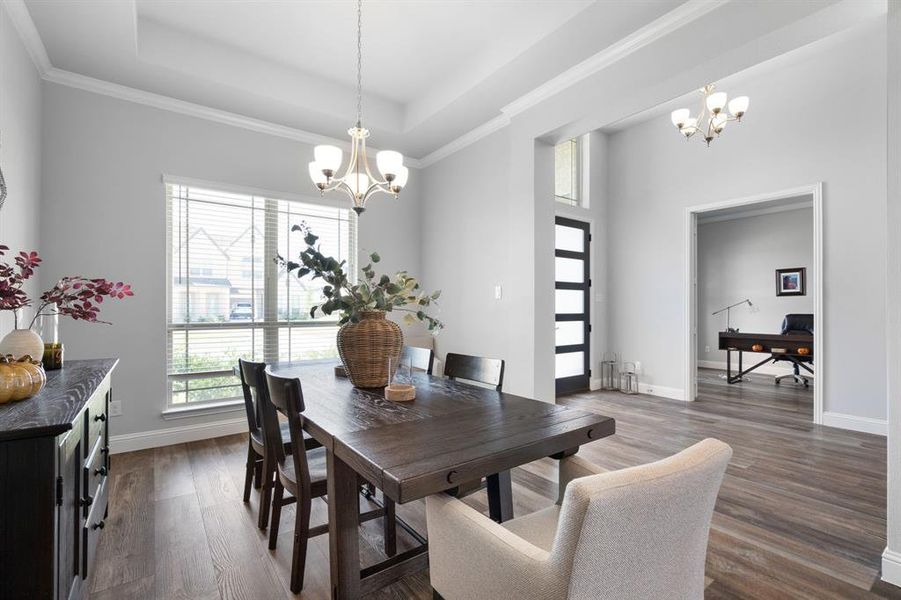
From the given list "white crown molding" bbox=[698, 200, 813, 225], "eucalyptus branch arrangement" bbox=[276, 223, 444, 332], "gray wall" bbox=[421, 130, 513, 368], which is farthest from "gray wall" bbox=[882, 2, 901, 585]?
"white crown molding" bbox=[698, 200, 813, 225]

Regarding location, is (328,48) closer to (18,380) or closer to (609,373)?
(18,380)

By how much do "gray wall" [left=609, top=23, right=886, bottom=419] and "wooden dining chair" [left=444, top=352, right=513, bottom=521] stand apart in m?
3.73

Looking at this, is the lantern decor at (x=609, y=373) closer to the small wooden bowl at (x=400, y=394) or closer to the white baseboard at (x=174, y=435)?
the white baseboard at (x=174, y=435)

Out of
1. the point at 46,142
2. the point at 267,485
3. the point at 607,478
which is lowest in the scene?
the point at 267,485

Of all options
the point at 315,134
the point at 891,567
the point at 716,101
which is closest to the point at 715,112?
the point at 716,101

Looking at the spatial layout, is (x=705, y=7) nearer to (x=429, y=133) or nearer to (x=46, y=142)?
(x=429, y=133)

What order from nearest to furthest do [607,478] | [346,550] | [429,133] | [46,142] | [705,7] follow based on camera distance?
[607,478] < [346,550] < [705,7] < [46,142] < [429,133]

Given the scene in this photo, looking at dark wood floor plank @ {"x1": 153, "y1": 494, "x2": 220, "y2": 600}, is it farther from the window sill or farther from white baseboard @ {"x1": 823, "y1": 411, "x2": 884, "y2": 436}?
white baseboard @ {"x1": 823, "y1": 411, "x2": 884, "y2": 436}

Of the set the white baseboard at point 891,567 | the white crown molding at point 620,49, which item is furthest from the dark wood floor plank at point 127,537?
the white crown molding at point 620,49

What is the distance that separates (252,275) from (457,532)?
3.39 meters

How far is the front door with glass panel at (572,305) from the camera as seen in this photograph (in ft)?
17.6

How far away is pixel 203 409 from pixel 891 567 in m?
4.28

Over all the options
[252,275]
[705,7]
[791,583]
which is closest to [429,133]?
[252,275]

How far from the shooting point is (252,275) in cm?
384
